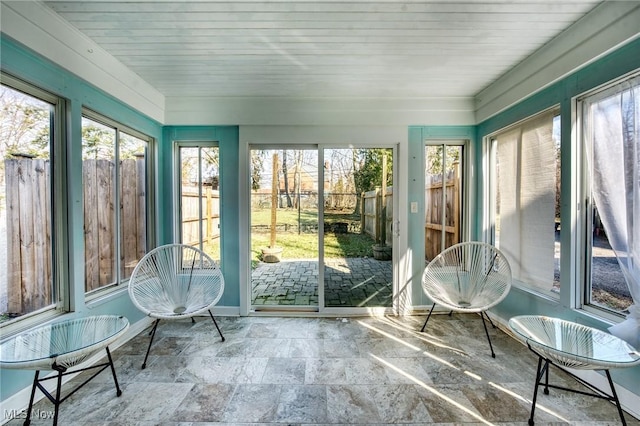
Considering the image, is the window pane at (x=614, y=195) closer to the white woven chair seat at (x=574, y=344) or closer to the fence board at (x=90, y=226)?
the white woven chair seat at (x=574, y=344)

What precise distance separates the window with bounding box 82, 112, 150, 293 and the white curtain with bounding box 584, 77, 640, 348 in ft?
12.2

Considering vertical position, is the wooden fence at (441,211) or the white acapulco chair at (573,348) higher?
the wooden fence at (441,211)

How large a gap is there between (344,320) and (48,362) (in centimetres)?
224

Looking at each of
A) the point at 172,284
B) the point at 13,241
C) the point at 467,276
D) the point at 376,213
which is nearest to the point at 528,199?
the point at 467,276

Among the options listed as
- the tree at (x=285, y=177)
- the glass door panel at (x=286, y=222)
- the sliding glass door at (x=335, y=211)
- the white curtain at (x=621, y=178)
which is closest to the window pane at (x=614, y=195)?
the white curtain at (x=621, y=178)

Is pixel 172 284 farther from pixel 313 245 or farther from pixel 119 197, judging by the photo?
pixel 313 245

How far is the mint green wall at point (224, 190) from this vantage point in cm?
288

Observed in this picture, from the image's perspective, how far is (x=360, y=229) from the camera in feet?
9.56

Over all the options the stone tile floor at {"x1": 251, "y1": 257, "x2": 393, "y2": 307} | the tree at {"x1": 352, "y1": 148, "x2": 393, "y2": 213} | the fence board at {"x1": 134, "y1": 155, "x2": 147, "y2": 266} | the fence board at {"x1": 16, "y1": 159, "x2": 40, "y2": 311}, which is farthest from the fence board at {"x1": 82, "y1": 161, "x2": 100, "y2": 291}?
the tree at {"x1": 352, "y1": 148, "x2": 393, "y2": 213}

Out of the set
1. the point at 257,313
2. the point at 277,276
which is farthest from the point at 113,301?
the point at 277,276

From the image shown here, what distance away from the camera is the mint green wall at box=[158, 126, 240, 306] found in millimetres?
2875

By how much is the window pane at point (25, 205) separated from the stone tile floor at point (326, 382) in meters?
0.69

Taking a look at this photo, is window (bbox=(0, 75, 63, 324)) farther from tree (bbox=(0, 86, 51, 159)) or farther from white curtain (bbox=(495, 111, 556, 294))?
white curtain (bbox=(495, 111, 556, 294))

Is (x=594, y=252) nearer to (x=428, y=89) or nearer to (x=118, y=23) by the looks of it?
(x=428, y=89)
